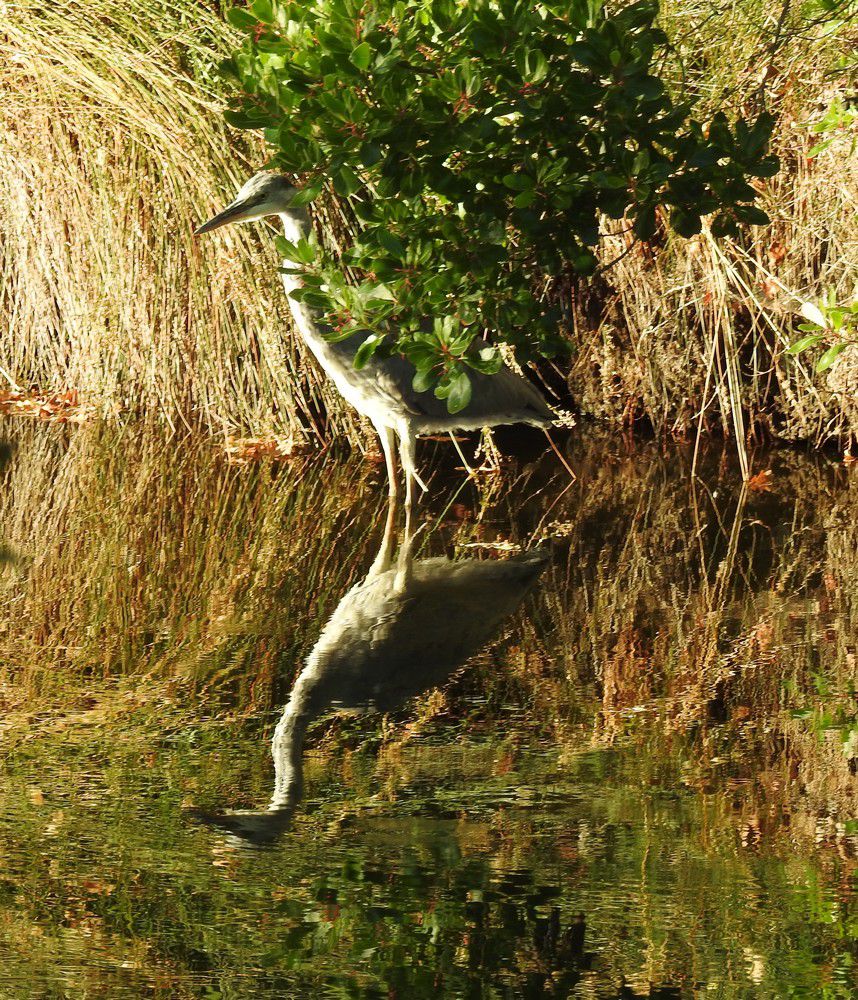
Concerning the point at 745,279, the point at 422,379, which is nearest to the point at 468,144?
the point at 422,379

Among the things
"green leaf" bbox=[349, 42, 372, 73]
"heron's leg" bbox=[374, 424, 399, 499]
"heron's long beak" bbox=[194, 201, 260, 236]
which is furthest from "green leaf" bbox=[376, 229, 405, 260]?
Result: "heron's long beak" bbox=[194, 201, 260, 236]

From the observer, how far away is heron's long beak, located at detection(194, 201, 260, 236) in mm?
5727

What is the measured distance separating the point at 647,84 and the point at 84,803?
1.98m

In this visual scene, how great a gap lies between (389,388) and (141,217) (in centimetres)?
171

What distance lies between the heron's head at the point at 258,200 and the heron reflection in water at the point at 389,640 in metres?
1.46

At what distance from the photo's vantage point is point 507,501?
5.69m

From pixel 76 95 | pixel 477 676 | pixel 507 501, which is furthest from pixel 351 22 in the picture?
pixel 76 95

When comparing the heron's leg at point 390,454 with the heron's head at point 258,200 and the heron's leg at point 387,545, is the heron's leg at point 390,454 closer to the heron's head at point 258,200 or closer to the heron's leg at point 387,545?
the heron's leg at point 387,545

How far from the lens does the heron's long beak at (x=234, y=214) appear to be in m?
5.73

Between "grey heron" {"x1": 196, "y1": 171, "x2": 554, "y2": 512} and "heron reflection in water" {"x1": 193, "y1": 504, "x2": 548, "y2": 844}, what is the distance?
66 centimetres

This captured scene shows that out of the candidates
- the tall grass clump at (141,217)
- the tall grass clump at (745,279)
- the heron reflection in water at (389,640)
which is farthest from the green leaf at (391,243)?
the tall grass clump at (141,217)

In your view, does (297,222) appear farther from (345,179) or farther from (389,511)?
(345,179)

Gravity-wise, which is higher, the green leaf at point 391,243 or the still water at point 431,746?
the green leaf at point 391,243

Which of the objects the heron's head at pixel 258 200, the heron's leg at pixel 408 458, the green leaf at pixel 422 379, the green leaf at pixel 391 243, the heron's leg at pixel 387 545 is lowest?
the heron's leg at pixel 387 545
